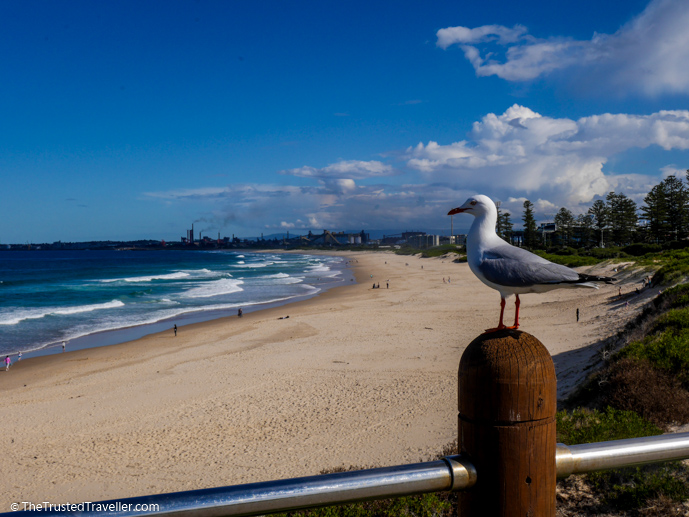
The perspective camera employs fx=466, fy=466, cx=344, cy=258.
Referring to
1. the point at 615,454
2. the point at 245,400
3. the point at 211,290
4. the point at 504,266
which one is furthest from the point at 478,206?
the point at 211,290

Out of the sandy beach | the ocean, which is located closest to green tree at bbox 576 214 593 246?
the ocean

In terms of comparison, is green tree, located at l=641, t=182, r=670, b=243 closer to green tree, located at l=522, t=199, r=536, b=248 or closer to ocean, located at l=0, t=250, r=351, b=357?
green tree, located at l=522, t=199, r=536, b=248

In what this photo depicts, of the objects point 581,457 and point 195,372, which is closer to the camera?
point 581,457

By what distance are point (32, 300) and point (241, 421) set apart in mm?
33171

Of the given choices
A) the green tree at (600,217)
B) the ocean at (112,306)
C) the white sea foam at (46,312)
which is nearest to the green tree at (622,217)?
the green tree at (600,217)

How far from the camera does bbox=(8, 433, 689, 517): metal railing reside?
3.72 feet

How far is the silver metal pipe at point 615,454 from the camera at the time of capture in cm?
139

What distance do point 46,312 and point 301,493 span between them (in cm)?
3449

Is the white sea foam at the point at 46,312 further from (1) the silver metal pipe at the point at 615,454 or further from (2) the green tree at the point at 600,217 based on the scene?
(2) the green tree at the point at 600,217

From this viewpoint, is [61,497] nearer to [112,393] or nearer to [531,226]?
[112,393]

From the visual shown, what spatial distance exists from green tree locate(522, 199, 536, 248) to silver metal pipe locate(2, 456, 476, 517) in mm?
61164

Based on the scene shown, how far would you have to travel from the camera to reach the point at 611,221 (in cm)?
5644

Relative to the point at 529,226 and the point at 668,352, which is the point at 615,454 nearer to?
the point at 668,352

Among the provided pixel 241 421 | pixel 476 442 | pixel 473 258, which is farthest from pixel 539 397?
pixel 241 421
